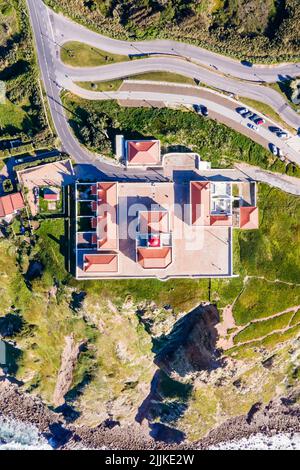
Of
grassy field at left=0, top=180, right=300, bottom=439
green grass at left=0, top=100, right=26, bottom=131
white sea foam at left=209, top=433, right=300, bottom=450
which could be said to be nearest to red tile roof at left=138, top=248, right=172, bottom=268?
grassy field at left=0, top=180, right=300, bottom=439

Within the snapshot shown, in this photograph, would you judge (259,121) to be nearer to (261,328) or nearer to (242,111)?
(242,111)

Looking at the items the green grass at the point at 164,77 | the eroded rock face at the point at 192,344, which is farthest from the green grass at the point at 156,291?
the green grass at the point at 164,77

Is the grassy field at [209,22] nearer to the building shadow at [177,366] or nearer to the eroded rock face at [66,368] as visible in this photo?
the building shadow at [177,366]

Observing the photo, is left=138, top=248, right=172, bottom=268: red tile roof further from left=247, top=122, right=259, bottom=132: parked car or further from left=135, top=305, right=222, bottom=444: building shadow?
left=247, top=122, right=259, bottom=132: parked car

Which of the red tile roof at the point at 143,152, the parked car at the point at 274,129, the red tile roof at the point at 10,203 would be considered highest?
the parked car at the point at 274,129

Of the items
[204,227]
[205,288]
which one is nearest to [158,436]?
[205,288]

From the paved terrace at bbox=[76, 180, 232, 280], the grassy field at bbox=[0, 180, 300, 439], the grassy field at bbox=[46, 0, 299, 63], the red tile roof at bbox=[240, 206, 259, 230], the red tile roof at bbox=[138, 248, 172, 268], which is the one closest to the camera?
the red tile roof at bbox=[138, 248, 172, 268]

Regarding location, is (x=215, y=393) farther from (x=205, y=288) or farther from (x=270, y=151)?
(x=270, y=151)
